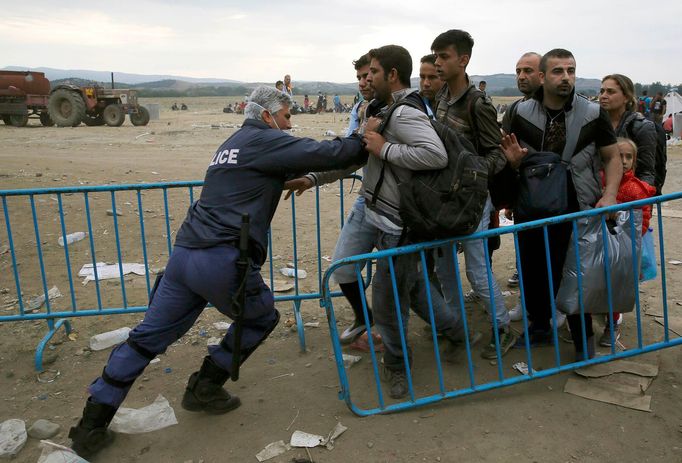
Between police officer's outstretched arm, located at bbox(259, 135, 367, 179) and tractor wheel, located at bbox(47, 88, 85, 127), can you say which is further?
tractor wheel, located at bbox(47, 88, 85, 127)

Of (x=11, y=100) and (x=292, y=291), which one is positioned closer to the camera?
(x=292, y=291)

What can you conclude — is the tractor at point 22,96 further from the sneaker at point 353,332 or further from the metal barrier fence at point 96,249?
the sneaker at point 353,332

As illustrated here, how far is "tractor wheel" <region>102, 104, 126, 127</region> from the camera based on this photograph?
2047 centimetres

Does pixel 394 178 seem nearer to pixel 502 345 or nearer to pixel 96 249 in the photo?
pixel 502 345

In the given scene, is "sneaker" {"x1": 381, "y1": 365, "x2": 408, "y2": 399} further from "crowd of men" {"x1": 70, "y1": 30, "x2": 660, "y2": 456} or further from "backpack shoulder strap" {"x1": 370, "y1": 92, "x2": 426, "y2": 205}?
"backpack shoulder strap" {"x1": 370, "y1": 92, "x2": 426, "y2": 205}

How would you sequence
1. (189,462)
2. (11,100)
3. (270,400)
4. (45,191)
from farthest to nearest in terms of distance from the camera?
(11,100) → (45,191) → (270,400) → (189,462)

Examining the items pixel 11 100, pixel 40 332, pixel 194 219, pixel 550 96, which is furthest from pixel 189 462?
pixel 11 100

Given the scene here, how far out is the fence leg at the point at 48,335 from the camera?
377cm

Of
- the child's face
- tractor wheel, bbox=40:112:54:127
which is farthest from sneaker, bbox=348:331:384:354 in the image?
tractor wheel, bbox=40:112:54:127

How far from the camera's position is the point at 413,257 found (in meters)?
3.14

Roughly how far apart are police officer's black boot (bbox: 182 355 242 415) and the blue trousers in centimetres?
33

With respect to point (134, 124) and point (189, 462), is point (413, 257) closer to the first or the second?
point (189, 462)

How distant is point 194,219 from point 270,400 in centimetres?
122

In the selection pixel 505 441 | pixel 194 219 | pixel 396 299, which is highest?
pixel 194 219
